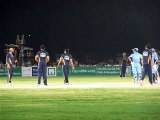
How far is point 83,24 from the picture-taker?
83.9m

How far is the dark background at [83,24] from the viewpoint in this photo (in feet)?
255

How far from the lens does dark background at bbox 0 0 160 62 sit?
77.9 m

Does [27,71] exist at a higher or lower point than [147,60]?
lower

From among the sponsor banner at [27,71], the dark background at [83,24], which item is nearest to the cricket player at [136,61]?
the sponsor banner at [27,71]

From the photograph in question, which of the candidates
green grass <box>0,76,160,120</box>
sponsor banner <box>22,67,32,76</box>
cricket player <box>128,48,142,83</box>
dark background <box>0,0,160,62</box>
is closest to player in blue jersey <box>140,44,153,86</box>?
cricket player <box>128,48,142,83</box>

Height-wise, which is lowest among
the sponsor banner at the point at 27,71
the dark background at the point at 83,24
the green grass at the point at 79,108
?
the green grass at the point at 79,108

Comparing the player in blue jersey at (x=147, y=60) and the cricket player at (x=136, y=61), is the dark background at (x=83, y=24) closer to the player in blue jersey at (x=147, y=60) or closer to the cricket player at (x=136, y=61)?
the cricket player at (x=136, y=61)

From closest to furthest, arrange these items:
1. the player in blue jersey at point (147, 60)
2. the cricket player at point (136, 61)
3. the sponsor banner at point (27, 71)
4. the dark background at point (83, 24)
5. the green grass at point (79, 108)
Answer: the green grass at point (79, 108) < the player in blue jersey at point (147, 60) < the cricket player at point (136, 61) < the sponsor banner at point (27, 71) < the dark background at point (83, 24)

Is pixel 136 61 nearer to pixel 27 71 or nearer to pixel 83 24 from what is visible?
pixel 27 71

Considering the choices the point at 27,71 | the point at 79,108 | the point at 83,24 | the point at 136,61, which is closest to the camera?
the point at 79,108

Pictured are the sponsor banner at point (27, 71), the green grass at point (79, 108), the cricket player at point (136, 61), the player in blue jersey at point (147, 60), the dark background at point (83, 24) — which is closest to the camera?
the green grass at point (79, 108)

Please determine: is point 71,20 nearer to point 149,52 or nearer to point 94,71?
point 94,71

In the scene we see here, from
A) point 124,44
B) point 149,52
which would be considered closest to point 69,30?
point 124,44

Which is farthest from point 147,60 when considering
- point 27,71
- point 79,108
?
point 27,71
